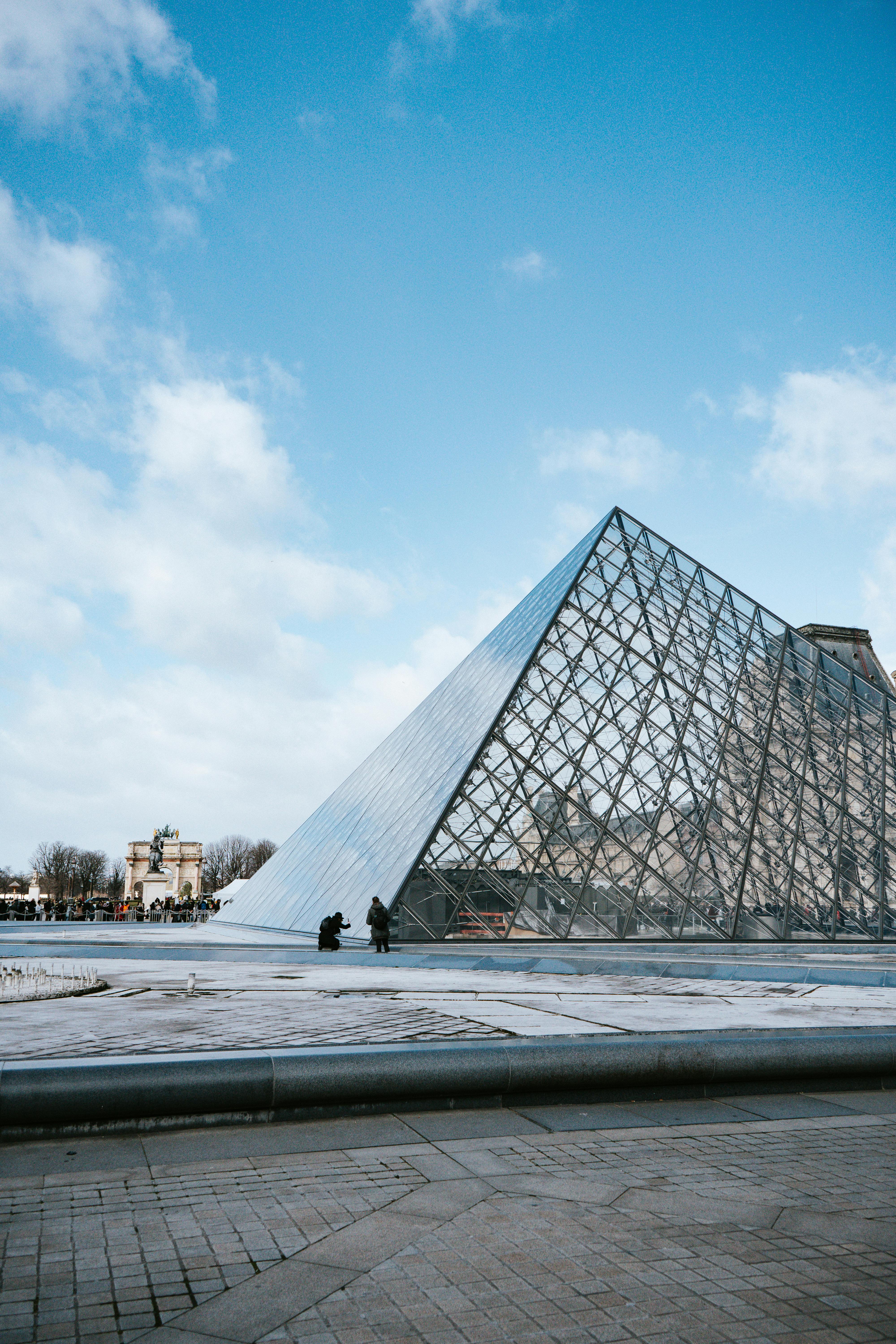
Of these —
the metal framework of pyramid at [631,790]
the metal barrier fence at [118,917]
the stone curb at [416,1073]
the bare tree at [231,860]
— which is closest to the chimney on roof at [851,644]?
the metal framework of pyramid at [631,790]

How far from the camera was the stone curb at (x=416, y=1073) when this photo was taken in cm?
491

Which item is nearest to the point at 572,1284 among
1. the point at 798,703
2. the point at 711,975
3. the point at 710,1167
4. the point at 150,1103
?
the point at 710,1167

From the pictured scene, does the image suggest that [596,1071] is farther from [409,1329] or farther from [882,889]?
[882,889]

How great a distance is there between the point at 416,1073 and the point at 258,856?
120 m

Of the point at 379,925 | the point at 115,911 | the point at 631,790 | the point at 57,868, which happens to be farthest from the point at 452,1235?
the point at 57,868

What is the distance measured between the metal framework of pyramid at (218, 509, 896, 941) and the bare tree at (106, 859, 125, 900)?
90375 millimetres

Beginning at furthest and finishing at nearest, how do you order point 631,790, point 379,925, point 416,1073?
point 631,790, point 379,925, point 416,1073

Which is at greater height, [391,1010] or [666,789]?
[666,789]

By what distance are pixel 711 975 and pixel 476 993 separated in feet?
14.4

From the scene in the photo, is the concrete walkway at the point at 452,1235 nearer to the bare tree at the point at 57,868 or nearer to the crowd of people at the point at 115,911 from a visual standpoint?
the crowd of people at the point at 115,911

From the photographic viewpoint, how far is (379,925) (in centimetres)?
1672

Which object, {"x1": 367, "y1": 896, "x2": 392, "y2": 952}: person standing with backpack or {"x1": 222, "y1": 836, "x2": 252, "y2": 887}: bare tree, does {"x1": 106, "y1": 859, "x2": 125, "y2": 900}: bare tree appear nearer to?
{"x1": 222, "y1": 836, "x2": 252, "y2": 887}: bare tree

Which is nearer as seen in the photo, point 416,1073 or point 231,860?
point 416,1073

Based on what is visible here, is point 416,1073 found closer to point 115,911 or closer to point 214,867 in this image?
point 115,911
